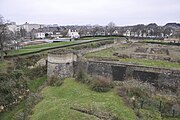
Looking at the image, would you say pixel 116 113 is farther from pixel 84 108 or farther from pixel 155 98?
pixel 155 98

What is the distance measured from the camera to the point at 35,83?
71.9 feet

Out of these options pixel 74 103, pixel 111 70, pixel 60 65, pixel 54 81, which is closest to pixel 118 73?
pixel 111 70

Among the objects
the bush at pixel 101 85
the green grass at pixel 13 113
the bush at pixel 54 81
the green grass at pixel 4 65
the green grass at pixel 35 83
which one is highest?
the green grass at pixel 4 65

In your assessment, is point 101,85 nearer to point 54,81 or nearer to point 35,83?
point 54,81

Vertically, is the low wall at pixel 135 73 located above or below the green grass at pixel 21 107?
above

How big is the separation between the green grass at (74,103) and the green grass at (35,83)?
261cm

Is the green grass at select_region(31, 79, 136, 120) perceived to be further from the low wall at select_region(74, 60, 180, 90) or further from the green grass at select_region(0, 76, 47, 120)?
the low wall at select_region(74, 60, 180, 90)

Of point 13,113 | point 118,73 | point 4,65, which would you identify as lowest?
point 13,113

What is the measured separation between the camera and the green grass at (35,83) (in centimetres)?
2094

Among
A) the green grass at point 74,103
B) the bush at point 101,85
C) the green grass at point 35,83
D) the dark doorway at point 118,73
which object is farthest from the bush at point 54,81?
the dark doorway at point 118,73

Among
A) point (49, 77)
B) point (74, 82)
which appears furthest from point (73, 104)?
point (49, 77)

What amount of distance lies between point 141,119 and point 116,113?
1.35 meters

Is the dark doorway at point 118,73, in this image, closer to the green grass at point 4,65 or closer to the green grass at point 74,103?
the green grass at point 74,103

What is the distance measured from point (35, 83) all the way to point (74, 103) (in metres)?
8.82
